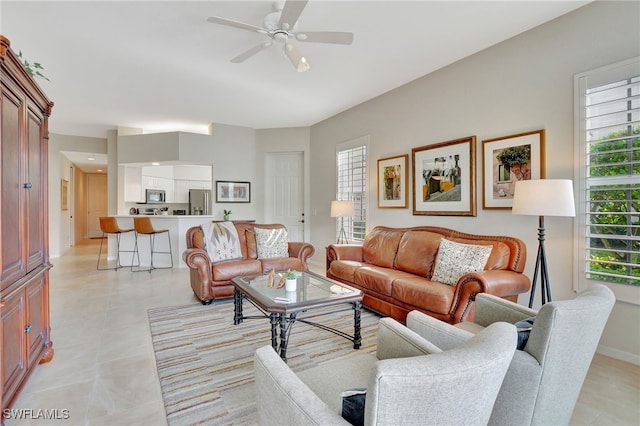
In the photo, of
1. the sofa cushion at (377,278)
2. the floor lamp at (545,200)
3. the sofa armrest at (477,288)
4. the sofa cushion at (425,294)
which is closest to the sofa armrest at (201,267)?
the sofa cushion at (377,278)

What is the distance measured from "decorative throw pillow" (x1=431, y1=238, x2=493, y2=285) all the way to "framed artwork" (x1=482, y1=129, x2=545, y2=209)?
0.63 meters

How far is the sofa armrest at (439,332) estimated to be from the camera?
1451mm

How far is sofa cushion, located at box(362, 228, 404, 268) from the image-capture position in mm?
3945

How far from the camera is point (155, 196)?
749 centimetres

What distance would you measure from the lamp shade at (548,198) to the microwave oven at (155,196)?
7.35 metres

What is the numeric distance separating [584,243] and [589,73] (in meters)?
1.42

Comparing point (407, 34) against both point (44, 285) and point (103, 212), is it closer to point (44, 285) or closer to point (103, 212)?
point (44, 285)

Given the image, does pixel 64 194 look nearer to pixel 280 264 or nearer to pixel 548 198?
pixel 280 264

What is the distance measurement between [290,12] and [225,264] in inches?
112

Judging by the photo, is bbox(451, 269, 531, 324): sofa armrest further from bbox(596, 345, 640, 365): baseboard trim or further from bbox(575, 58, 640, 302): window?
bbox(596, 345, 640, 365): baseboard trim

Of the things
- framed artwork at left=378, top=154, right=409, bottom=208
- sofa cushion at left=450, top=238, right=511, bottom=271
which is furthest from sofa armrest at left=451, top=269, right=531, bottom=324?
framed artwork at left=378, top=154, right=409, bottom=208

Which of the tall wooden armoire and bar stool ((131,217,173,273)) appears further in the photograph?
bar stool ((131,217,173,273))

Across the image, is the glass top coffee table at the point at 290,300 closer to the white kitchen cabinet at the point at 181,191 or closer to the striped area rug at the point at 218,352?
the striped area rug at the point at 218,352

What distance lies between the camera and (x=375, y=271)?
11.5 ft
